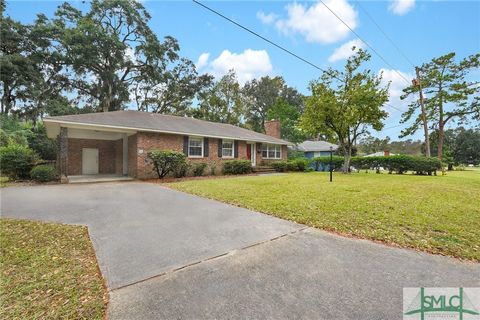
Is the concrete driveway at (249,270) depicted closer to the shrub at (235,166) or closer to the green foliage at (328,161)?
the shrub at (235,166)

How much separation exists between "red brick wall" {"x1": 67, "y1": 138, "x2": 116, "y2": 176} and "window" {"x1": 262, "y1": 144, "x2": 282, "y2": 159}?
12.1m

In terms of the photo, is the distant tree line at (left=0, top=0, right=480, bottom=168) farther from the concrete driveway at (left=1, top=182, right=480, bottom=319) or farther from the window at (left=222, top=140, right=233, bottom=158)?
the concrete driveway at (left=1, top=182, right=480, bottom=319)

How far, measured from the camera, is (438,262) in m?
3.24

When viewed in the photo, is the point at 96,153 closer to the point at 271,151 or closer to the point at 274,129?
the point at 271,151

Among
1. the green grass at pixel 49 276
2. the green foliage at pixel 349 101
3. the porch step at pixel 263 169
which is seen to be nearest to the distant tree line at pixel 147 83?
the green foliage at pixel 349 101

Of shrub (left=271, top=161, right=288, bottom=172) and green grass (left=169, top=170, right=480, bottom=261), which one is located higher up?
shrub (left=271, top=161, right=288, bottom=172)

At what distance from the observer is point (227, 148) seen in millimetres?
17422

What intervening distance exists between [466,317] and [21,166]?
15.6 meters

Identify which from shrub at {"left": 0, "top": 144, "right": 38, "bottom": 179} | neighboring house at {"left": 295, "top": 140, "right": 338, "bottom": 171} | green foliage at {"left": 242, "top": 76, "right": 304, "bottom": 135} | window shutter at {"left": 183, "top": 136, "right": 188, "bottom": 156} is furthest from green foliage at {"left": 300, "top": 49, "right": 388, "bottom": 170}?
green foliage at {"left": 242, "top": 76, "right": 304, "bottom": 135}

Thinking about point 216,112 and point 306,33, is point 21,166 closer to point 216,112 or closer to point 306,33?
point 306,33

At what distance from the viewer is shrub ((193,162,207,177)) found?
14.4m

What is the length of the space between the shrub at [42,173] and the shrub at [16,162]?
79 centimetres

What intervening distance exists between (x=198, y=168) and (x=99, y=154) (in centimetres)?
711

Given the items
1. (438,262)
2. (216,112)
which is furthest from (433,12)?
(216,112)
